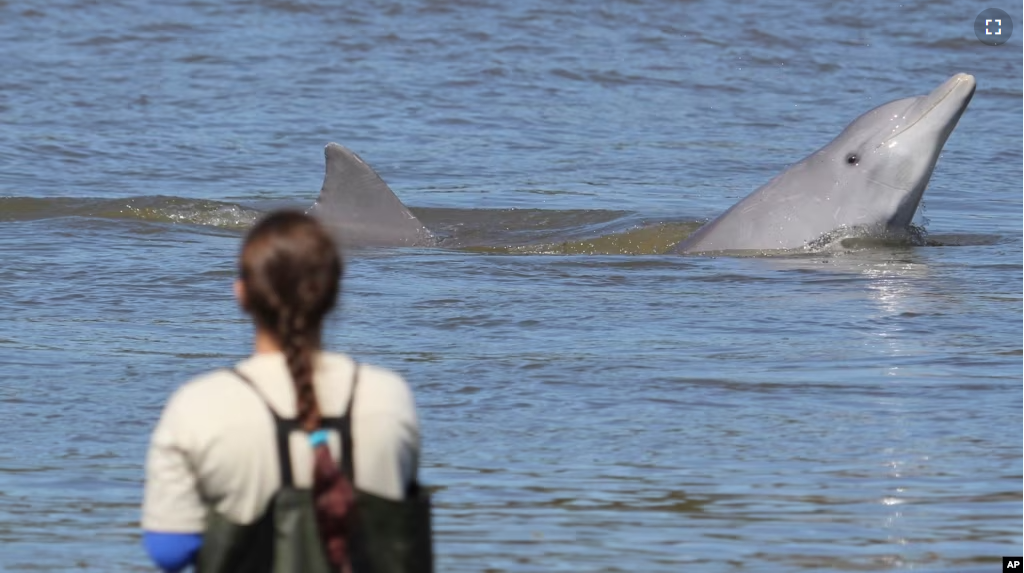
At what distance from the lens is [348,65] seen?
65.3 feet

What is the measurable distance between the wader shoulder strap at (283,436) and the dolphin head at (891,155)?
7.62 meters

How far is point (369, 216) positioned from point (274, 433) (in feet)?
26.8

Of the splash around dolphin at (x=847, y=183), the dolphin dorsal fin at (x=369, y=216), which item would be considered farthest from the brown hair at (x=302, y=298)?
the dolphin dorsal fin at (x=369, y=216)

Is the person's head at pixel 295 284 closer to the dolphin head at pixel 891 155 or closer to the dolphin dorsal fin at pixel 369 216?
the dolphin head at pixel 891 155

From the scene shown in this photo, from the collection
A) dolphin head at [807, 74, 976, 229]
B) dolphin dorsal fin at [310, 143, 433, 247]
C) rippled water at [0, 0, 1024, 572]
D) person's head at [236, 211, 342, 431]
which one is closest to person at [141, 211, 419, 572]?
person's head at [236, 211, 342, 431]

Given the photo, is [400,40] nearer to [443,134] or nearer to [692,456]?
[443,134]

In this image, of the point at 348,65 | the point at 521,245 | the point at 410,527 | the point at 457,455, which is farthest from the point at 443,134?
the point at 410,527

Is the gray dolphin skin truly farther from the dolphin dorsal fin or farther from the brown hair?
the brown hair

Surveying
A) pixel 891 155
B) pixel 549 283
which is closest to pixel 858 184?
→ pixel 891 155

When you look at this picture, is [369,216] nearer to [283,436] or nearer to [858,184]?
[858,184]

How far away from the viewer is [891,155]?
10.7m

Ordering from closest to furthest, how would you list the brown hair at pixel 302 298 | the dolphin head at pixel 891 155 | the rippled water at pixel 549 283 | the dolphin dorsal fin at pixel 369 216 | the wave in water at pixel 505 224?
the brown hair at pixel 302 298
the rippled water at pixel 549 283
the dolphin head at pixel 891 155
the dolphin dorsal fin at pixel 369 216
the wave in water at pixel 505 224

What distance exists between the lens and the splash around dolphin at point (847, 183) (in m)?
10.7

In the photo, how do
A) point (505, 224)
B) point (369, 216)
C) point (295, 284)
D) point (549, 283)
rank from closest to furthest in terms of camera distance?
point (295, 284)
point (549, 283)
point (369, 216)
point (505, 224)
